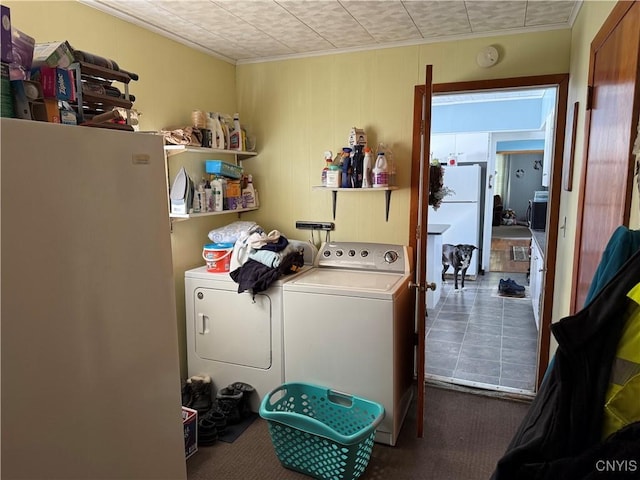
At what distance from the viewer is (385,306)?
235 cm

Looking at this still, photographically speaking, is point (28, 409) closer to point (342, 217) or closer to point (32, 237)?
point (32, 237)

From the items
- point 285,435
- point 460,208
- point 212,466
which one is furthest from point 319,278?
point 460,208

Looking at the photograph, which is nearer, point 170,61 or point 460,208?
point 170,61

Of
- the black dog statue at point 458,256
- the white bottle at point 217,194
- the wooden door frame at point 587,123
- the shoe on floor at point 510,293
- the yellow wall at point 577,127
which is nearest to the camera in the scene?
the wooden door frame at point 587,123

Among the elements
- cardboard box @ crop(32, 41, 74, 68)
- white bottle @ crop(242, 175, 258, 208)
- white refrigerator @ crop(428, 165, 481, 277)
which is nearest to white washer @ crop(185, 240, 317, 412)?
white bottle @ crop(242, 175, 258, 208)

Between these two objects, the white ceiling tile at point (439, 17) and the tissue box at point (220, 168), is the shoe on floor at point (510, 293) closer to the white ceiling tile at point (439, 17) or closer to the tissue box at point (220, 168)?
the white ceiling tile at point (439, 17)

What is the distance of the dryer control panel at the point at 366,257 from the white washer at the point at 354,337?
0.49ft

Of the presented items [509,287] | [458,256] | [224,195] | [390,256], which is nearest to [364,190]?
[390,256]

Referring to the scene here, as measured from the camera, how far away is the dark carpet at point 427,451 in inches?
88.2

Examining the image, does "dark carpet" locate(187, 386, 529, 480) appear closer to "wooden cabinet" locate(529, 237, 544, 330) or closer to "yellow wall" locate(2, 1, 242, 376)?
"yellow wall" locate(2, 1, 242, 376)

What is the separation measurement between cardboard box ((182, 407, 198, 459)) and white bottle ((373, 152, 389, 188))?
1.70 m

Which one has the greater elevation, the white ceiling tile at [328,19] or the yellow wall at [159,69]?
the white ceiling tile at [328,19]

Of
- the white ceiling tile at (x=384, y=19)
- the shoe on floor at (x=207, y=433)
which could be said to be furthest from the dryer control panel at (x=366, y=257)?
the white ceiling tile at (x=384, y=19)

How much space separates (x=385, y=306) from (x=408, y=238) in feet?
2.53
